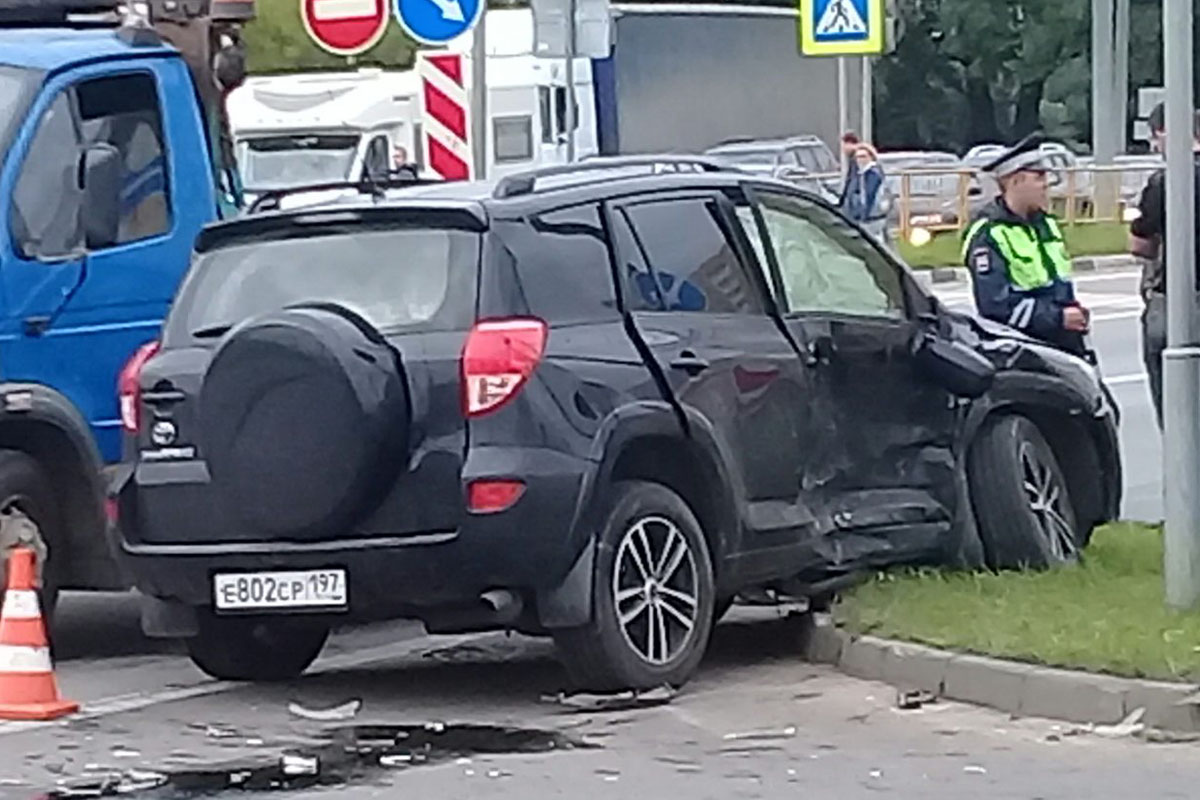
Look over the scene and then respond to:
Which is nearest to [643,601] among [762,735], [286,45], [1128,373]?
[762,735]

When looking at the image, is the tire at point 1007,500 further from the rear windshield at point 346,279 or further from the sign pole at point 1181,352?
the rear windshield at point 346,279

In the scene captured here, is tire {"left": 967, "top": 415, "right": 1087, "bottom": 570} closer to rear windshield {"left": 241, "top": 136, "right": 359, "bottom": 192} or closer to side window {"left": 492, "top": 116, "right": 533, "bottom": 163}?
side window {"left": 492, "top": 116, "right": 533, "bottom": 163}

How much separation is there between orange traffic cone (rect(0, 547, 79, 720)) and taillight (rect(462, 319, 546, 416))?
5.28 ft

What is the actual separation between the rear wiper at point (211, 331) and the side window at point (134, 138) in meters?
1.41

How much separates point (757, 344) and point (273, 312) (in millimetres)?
1722

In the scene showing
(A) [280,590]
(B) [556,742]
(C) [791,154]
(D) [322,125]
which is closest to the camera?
(B) [556,742]

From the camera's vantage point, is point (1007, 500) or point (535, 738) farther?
point (1007, 500)

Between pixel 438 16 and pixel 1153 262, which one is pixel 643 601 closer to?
pixel 1153 262

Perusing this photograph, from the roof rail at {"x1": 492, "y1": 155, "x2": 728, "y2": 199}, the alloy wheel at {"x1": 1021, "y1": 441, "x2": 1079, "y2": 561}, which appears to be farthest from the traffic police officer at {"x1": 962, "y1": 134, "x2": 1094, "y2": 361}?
the roof rail at {"x1": 492, "y1": 155, "x2": 728, "y2": 199}

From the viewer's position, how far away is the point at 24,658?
9.93 meters

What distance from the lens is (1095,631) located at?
991cm

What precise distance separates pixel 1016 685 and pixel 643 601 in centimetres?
127

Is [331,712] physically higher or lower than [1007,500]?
lower

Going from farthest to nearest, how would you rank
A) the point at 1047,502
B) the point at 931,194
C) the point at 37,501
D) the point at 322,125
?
the point at 931,194, the point at 322,125, the point at 1047,502, the point at 37,501
